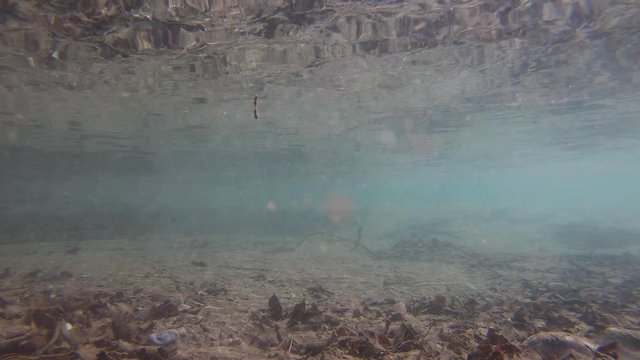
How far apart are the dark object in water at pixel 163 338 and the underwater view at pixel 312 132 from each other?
0.11 feet

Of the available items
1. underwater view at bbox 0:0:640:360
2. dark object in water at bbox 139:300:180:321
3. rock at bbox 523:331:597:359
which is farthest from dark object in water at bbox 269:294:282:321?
rock at bbox 523:331:597:359

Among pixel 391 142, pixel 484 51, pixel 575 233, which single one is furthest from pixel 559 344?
pixel 575 233

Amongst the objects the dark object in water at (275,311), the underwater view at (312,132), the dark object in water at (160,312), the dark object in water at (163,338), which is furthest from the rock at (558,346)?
the dark object in water at (160,312)

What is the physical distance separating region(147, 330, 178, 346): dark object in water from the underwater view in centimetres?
3

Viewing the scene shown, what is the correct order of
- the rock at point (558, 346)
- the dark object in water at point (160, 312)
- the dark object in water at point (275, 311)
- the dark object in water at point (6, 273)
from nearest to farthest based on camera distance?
the rock at point (558, 346) < the dark object in water at point (160, 312) < the dark object in water at point (275, 311) < the dark object in water at point (6, 273)

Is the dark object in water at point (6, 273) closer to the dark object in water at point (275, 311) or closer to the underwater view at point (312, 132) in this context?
the underwater view at point (312, 132)

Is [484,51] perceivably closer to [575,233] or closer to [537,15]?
[537,15]

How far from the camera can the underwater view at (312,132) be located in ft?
20.6

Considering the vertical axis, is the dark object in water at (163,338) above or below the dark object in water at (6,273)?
above

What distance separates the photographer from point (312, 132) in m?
26.3

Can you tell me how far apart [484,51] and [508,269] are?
10.5m

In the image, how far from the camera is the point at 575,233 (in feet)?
95.2

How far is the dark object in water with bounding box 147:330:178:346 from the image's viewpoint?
17.9 feet

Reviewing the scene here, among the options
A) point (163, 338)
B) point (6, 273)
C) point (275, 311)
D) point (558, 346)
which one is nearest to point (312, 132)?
point (6, 273)
